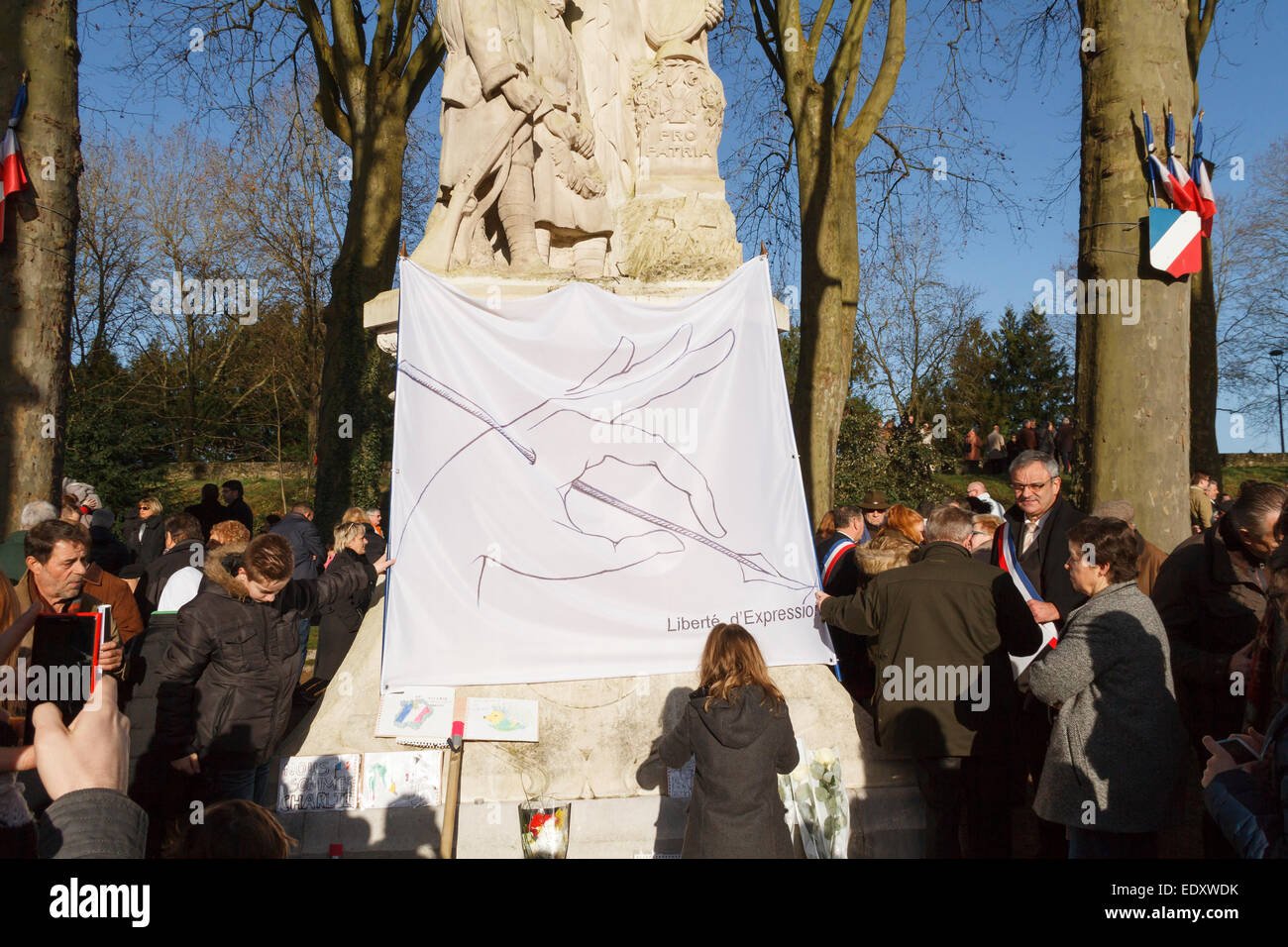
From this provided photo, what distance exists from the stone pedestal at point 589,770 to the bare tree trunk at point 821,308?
7.81 metres

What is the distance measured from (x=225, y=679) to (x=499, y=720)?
120 cm

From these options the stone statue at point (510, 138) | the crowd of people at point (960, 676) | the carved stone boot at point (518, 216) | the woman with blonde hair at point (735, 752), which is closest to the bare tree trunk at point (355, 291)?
the stone statue at point (510, 138)

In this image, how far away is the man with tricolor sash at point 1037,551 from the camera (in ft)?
15.9

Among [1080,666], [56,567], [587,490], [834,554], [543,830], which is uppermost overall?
[587,490]

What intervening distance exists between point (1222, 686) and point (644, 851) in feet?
9.07

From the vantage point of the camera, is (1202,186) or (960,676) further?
(1202,186)

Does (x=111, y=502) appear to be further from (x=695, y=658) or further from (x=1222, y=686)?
(x=1222, y=686)

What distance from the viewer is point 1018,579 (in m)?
4.89

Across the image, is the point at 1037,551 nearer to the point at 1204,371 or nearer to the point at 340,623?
the point at 340,623

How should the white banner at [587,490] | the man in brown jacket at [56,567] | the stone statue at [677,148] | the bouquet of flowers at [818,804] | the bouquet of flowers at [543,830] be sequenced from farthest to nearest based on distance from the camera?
the stone statue at [677,148]
the white banner at [587,490]
the bouquet of flowers at [818,804]
the bouquet of flowers at [543,830]
the man in brown jacket at [56,567]

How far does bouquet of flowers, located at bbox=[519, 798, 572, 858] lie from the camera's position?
427 cm

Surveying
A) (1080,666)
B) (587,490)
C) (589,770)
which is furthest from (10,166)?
(1080,666)

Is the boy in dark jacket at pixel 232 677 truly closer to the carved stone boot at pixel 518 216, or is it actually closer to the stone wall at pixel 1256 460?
the carved stone boot at pixel 518 216

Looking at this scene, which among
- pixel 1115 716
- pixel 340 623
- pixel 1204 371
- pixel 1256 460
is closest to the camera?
pixel 1115 716
